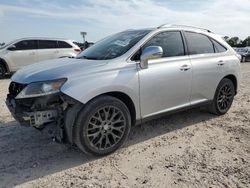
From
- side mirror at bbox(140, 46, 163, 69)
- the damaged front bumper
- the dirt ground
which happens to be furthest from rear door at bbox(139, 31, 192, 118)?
the damaged front bumper

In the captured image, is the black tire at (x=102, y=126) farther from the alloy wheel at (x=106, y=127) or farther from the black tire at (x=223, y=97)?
the black tire at (x=223, y=97)

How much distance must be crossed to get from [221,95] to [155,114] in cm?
186

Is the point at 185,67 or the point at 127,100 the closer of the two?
the point at 127,100

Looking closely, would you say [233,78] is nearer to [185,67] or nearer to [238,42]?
[185,67]

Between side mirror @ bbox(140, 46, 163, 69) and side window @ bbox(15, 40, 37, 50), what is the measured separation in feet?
31.5

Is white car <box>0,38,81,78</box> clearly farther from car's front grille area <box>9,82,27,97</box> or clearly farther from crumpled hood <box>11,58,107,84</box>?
crumpled hood <box>11,58,107,84</box>

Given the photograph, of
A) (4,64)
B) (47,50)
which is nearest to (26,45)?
(47,50)

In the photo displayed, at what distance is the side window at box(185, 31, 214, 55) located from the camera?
5.19 metres

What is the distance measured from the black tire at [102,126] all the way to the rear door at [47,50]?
31.8 ft

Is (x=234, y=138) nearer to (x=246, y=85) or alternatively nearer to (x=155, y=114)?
(x=155, y=114)

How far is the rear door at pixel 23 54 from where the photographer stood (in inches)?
487

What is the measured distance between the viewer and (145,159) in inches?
159

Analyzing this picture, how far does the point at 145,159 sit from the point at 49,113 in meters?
1.40

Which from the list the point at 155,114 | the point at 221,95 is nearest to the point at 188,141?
the point at 155,114
